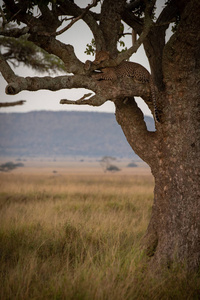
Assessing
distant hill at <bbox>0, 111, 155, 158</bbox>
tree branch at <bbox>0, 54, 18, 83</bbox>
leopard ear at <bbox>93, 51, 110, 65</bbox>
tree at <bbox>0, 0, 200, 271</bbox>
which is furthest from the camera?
distant hill at <bbox>0, 111, 155, 158</bbox>

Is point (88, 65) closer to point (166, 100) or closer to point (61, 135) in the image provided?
point (166, 100)

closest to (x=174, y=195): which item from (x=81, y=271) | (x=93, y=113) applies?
(x=81, y=271)

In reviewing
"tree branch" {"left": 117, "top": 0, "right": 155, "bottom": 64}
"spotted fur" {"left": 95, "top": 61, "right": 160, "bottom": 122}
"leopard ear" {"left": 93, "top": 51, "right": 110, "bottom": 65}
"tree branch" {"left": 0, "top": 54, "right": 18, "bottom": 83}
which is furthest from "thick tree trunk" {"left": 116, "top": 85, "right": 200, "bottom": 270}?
"tree branch" {"left": 0, "top": 54, "right": 18, "bottom": 83}

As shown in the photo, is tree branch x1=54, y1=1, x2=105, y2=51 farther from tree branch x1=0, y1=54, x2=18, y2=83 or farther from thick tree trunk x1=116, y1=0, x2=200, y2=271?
tree branch x1=0, y1=54, x2=18, y2=83

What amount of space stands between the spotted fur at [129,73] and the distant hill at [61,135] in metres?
130

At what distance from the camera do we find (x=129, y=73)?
4.53 metres

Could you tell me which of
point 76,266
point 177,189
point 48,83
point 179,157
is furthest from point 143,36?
point 76,266

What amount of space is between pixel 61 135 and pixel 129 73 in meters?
164

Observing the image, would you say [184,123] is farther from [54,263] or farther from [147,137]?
[54,263]

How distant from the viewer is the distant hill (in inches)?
5728

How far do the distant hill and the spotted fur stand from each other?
12983 centimetres

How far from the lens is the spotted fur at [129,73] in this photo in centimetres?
438

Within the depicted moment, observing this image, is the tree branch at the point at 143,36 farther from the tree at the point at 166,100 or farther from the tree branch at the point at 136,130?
the tree branch at the point at 136,130

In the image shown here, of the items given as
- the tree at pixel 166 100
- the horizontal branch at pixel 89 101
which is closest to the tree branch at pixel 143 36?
the tree at pixel 166 100
